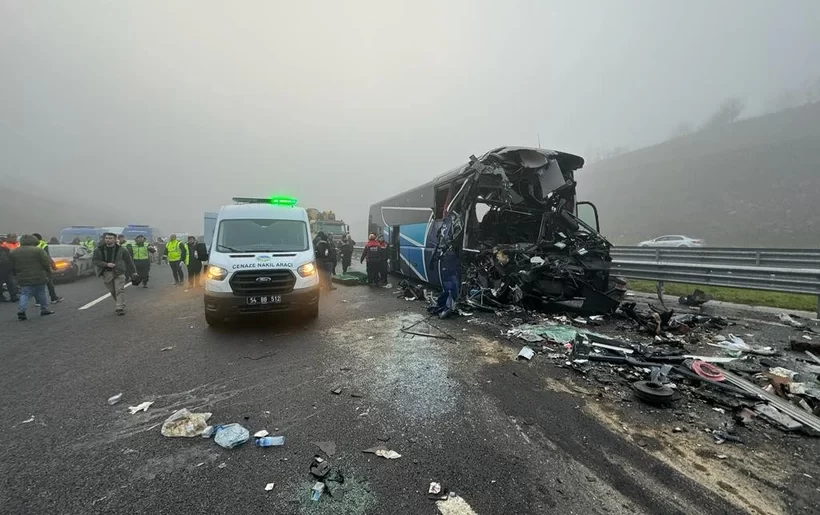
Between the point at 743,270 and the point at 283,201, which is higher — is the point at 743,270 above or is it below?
below

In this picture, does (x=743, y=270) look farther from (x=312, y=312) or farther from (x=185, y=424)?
(x=185, y=424)

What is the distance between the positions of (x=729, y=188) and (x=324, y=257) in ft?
163

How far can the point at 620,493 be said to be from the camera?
2.31 meters

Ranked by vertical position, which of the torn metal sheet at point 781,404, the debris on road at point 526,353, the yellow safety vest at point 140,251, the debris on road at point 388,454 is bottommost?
the debris on road at point 388,454

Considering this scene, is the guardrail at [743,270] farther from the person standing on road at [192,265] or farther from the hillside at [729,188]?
the hillside at [729,188]

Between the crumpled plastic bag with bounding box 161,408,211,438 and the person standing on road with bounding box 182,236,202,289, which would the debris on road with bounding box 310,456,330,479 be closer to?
the crumpled plastic bag with bounding box 161,408,211,438

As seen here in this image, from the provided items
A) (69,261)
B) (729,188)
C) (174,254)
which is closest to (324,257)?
(174,254)

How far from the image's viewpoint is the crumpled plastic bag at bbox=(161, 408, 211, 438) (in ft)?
10.0

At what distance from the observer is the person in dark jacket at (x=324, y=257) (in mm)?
10844

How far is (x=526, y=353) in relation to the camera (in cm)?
480

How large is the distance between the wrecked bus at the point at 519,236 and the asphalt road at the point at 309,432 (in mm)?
2228

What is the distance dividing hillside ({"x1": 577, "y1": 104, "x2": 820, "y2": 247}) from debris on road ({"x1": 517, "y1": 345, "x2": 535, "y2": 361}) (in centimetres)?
3127

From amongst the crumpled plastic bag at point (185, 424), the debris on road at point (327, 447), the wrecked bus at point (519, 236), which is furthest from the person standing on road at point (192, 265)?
the debris on road at point (327, 447)

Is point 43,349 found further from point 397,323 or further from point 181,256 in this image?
point 181,256
